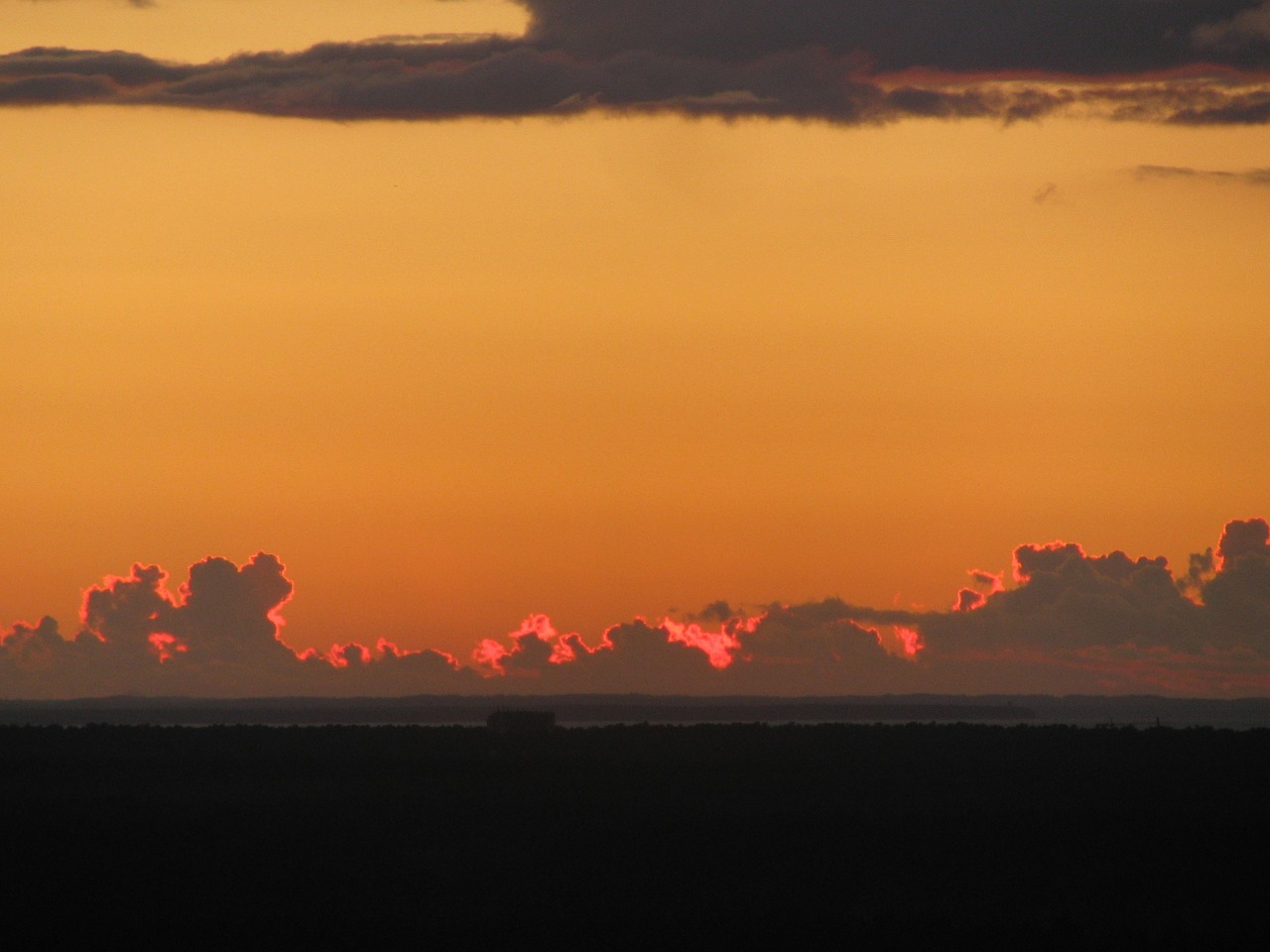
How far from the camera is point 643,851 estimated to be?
56.7 meters

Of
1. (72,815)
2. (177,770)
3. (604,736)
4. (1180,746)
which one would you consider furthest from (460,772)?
(1180,746)

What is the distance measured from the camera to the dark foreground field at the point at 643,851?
4269 centimetres

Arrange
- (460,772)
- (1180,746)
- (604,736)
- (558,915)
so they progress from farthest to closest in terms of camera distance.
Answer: (604,736), (1180,746), (460,772), (558,915)

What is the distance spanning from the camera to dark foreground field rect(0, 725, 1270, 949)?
42688 millimetres

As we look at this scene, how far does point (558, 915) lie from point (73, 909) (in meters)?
11.1

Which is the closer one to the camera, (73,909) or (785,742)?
(73,909)

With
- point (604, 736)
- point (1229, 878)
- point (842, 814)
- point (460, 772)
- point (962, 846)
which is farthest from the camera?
point (604, 736)

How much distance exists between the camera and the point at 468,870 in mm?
52594

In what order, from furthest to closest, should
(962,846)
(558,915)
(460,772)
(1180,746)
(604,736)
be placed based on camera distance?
(604,736) < (1180,746) < (460,772) < (962,846) < (558,915)

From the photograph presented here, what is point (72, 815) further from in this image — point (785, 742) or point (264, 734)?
point (264, 734)

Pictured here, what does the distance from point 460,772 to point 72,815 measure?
93.5 ft

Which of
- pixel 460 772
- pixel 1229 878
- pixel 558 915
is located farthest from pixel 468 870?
pixel 460 772

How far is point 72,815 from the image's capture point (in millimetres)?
68062

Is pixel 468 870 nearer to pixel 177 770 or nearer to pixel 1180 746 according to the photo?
pixel 177 770
